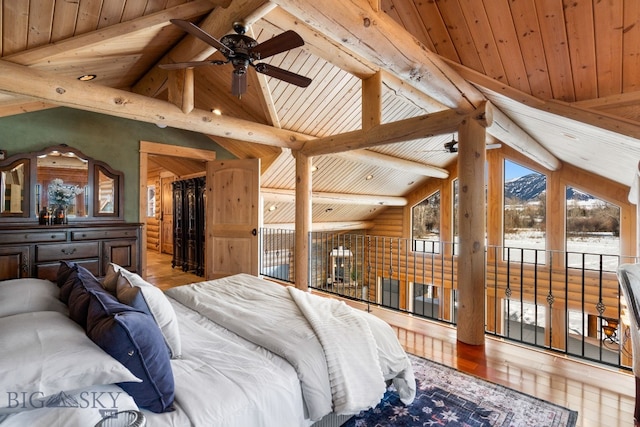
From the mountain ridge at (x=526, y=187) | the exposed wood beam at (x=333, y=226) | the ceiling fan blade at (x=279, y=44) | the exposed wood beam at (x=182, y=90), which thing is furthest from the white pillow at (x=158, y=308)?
the mountain ridge at (x=526, y=187)

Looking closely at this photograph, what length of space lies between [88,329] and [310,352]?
90cm

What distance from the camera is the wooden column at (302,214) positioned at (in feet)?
15.1

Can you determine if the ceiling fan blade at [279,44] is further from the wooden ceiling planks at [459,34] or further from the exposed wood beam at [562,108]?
the exposed wood beam at [562,108]

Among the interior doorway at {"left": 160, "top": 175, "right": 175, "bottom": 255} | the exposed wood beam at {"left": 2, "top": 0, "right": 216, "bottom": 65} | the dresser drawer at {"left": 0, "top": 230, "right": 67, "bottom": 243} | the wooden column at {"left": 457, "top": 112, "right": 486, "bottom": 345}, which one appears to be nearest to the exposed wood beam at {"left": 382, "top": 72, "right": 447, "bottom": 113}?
the wooden column at {"left": 457, "top": 112, "right": 486, "bottom": 345}

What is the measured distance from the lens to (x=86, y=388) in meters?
0.95

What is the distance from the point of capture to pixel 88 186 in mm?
4223

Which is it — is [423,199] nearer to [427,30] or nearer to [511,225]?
[511,225]

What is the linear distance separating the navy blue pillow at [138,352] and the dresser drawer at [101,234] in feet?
11.0

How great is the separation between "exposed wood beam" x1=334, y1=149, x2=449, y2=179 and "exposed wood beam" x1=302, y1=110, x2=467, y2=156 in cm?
61

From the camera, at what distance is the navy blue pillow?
105 centimetres

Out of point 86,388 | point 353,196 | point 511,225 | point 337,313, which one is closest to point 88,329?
point 86,388

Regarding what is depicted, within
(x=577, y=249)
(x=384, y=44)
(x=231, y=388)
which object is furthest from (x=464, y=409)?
(x=577, y=249)

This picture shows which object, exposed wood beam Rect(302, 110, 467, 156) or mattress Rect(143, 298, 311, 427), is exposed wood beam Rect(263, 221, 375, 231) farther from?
mattress Rect(143, 298, 311, 427)

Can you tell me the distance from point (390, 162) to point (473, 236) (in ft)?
10.7
